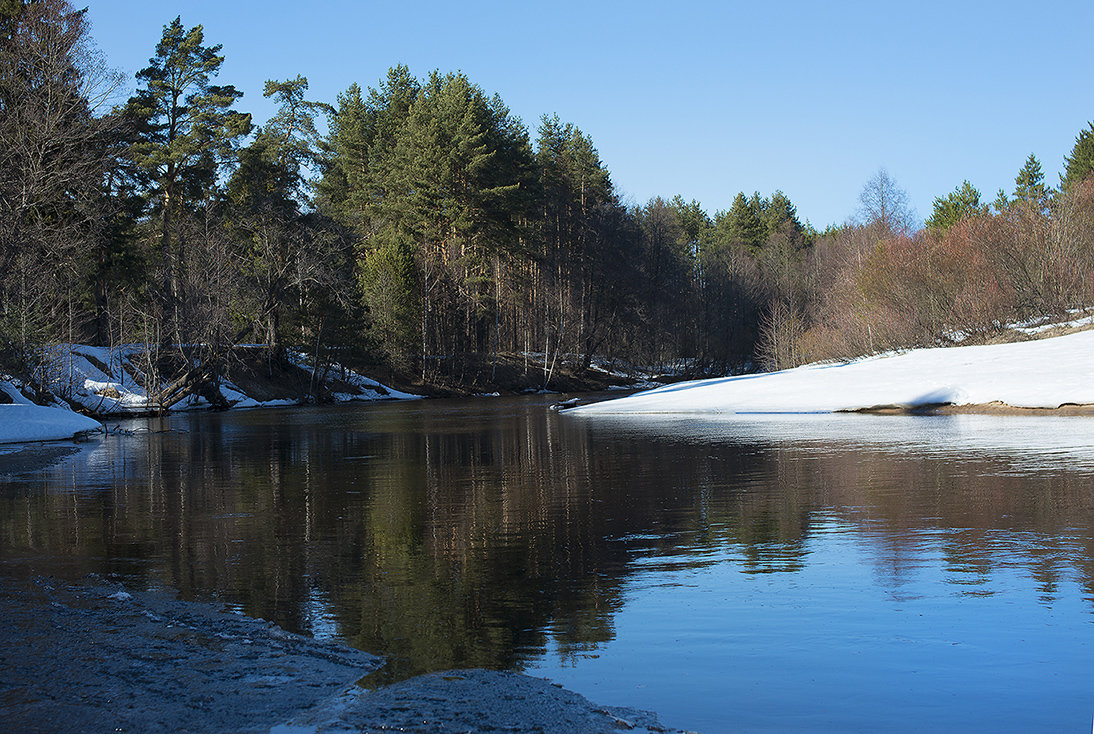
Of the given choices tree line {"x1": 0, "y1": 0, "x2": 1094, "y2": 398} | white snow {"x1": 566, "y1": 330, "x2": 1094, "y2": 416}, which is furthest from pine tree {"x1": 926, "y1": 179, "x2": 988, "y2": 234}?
white snow {"x1": 566, "y1": 330, "x2": 1094, "y2": 416}

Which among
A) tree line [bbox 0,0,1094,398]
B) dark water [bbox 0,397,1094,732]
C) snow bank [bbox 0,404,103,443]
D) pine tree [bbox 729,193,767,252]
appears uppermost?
pine tree [bbox 729,193,767,252]

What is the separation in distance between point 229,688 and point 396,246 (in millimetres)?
52018

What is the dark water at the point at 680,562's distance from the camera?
4.56 m

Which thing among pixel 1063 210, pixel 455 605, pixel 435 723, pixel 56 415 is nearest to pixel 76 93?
pixel 56 415

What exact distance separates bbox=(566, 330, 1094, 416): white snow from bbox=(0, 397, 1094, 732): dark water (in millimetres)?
6589

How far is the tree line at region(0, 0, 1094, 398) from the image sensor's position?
92.8ft

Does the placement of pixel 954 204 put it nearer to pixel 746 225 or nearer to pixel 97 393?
pixel 746 225

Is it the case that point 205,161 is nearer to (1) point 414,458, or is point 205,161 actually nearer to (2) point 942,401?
(1) point 414,458

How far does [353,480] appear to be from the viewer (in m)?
14.1

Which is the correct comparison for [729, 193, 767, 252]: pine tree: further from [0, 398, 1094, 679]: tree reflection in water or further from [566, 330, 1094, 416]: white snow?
[0, 398, 1094, 679]: tree reflection in water

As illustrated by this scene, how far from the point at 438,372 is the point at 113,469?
135ft

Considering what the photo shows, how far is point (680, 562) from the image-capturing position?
7473 millimetres

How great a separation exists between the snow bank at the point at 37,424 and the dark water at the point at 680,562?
258 inches

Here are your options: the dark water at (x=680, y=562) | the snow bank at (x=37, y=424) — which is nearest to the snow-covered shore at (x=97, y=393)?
the snow bank at (x=37, y=424)
